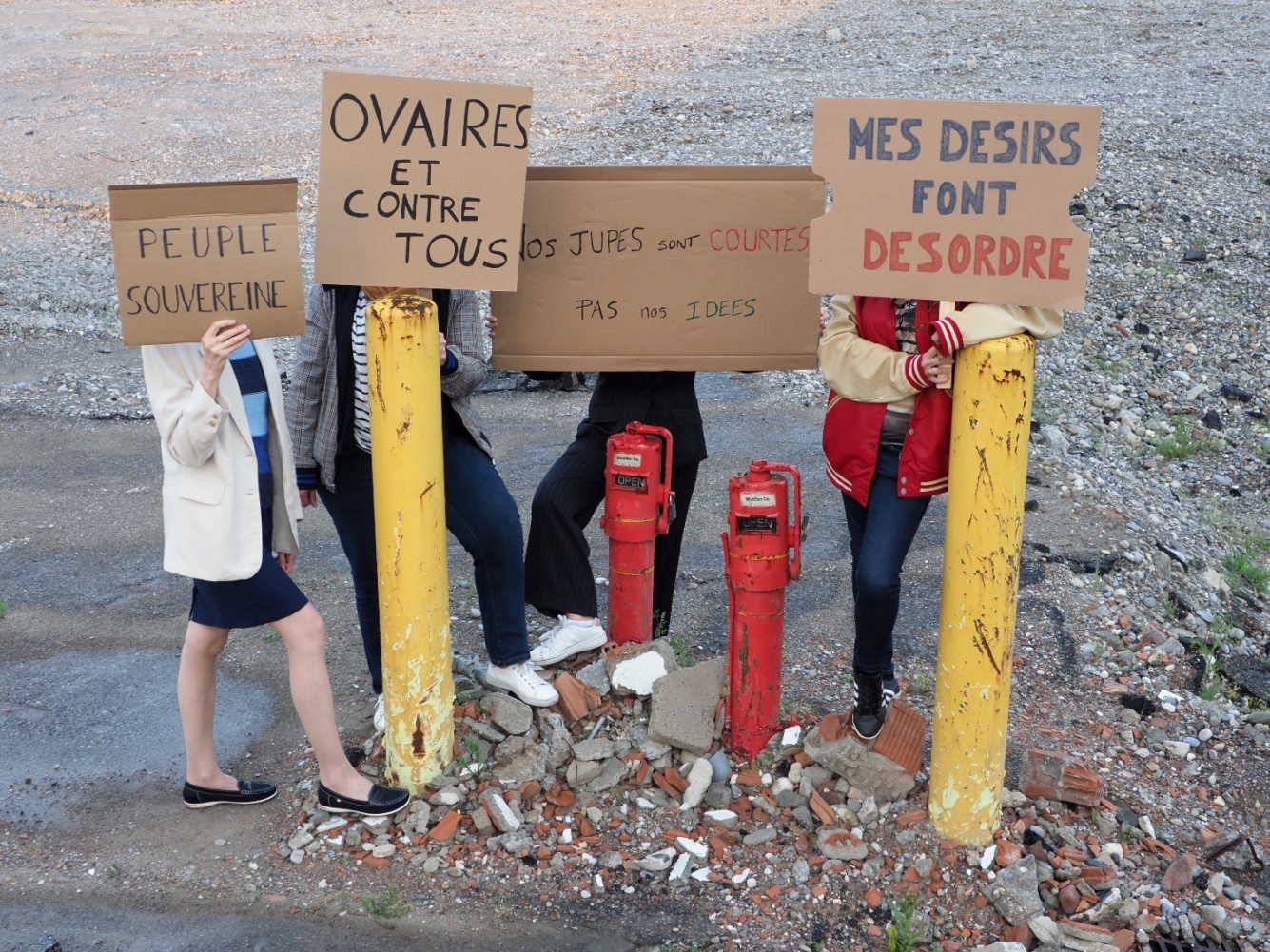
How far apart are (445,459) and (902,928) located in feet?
6.32

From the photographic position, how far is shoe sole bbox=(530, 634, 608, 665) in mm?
4265

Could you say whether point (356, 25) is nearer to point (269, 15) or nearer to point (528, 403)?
point (269, 15)

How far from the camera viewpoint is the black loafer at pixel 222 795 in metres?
3.79

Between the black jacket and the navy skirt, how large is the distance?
1.25 meters

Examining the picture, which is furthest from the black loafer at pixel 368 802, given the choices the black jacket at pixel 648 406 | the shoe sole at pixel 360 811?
the black jacket at pixel 648 406

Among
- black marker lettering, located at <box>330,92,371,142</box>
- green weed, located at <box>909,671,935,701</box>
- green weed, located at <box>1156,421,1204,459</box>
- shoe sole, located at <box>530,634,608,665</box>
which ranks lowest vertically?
green weed, located at <box>909,671,935,701</box>

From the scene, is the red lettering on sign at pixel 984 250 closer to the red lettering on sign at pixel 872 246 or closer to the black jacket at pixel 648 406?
the red lettering on sign at pixel 872 246

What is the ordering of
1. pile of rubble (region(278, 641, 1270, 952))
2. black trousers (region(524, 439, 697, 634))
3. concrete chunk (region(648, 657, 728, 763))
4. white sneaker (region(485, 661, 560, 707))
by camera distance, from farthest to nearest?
black trousers (region(524, 439, 697, 634)), white sneaker (region(485, 661, 560, 707)), concrete chunk (region(648, 657, 728, 763)), pile of rubble (region(278, 641, 1270, 952))

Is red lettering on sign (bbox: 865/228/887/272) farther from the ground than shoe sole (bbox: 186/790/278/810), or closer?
farther from the ground

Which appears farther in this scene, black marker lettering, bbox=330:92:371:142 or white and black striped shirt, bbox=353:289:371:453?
white and black striped shirt, bbox=353:289:371:453

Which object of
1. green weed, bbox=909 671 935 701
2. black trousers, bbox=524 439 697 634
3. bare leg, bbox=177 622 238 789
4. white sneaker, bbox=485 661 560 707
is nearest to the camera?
bare leg, bbox=177 622 238 789

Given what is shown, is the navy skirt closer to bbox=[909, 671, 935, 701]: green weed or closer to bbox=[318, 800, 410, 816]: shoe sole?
bbox=[318, 800, 410, 816]: shoe sole

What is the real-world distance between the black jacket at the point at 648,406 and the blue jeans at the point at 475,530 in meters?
0.50

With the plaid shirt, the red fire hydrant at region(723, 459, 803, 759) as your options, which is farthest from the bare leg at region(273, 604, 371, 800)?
the red fire hydrant at region(723, 459, 803, 759)
